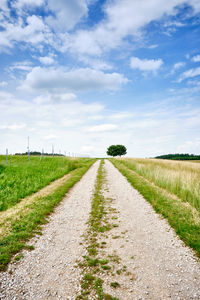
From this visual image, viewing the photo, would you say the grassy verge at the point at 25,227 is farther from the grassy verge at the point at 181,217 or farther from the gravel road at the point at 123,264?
the grassy verge at the point at 181,217

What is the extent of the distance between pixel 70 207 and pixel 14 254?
4.07 meters

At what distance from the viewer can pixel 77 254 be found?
473cm

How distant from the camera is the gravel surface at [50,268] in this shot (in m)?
3.52

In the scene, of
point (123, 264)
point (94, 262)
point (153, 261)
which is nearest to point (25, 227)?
point (94, 262)

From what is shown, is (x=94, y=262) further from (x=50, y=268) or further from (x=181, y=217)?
(x=181, y=217)

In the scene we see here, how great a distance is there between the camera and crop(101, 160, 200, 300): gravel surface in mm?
3512

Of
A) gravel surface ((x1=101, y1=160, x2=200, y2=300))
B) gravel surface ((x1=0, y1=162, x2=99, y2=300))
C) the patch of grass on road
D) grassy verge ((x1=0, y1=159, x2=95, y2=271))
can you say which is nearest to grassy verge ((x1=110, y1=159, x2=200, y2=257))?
gravel surface ((x1=101, y1=160, x2=200, y2=300))

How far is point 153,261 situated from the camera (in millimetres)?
4449

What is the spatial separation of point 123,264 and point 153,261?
0.76 metres

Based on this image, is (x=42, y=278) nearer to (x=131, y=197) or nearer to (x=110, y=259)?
(x=110, y=259)

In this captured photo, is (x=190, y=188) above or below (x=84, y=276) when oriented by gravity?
above

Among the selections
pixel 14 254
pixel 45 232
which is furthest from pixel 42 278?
pixel 45 232

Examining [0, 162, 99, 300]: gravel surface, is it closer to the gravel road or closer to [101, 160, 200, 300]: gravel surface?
the gravel road

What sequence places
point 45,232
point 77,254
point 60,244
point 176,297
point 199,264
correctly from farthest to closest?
point 45,232 → point 60,244 → point 77,254 → point 199,264 → point 176,297
